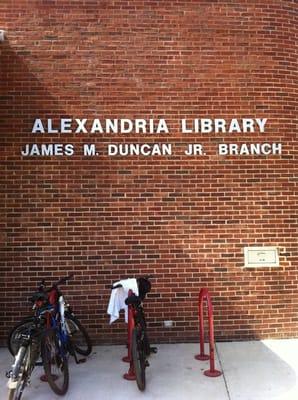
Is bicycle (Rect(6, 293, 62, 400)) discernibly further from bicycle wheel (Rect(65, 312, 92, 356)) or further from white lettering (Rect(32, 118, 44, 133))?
white lettering (Rect(32, 118, 44, 133))

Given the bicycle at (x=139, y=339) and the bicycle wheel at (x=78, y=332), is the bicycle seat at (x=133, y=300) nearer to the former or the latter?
the bicycle at (x=139, y=339)

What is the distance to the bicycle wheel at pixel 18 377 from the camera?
446 cm

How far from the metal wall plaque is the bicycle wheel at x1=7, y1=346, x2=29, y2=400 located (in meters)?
3.25

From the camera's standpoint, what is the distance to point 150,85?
6809 millimetres

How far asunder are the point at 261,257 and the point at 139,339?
2.38 meters

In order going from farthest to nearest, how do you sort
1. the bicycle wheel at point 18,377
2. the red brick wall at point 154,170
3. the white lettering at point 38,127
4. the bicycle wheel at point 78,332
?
the white lettering at point 38,127, the red brick wall at point 154,170, the bicycle wheel at point 78,332, the bicycle wheel at point 18,377

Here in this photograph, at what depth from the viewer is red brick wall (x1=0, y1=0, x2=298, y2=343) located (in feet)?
21.6

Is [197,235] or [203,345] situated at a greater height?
[197,235]

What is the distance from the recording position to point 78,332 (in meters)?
6.27

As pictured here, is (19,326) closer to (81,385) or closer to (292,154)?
(81,385)

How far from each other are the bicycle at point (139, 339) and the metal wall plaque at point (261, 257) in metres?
1.65

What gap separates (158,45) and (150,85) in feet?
1.90

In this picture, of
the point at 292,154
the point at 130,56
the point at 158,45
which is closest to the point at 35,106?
the point at 130,56

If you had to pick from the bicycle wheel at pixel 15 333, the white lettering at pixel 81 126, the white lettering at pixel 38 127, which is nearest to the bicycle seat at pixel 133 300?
the bicycle wheel at pixel 15 333
